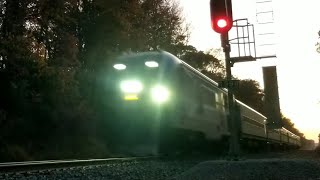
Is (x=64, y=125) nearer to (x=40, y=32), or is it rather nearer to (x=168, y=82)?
(x=40, y=32)

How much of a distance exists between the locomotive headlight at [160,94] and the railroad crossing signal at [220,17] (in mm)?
6295

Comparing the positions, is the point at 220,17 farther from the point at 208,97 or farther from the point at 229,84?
the point at 208,97

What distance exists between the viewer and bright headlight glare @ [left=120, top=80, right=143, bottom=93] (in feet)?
49.7

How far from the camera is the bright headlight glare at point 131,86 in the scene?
15141mm

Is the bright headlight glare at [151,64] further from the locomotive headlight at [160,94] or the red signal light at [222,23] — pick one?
the red signal light at [222,23]

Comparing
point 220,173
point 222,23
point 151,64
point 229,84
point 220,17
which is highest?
point 151,64

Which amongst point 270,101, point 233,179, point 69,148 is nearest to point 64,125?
point 69,148

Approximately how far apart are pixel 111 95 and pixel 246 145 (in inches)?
511

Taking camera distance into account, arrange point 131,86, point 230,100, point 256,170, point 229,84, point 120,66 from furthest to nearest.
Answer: point 120,66, point 131,86, point 230,100, point 229,84, point 256,170

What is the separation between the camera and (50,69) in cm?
2186

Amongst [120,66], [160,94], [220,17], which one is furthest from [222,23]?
[120,66]

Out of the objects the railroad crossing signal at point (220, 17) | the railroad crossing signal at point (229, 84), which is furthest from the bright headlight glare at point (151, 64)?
the railroad crossing signal at point (220, 17)

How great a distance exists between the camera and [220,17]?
28.7 feet

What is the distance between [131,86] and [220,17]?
6.92 meters
